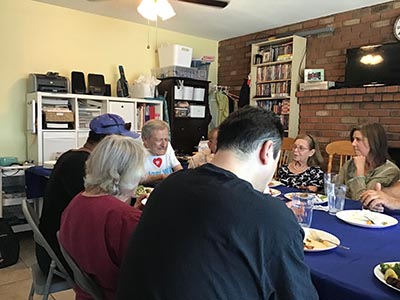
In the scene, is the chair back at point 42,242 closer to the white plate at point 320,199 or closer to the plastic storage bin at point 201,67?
the white plate at point 320,199

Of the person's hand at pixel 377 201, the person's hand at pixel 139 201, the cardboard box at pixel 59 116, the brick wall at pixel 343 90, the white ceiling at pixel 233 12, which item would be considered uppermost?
the white ceiling at pixel 233 12

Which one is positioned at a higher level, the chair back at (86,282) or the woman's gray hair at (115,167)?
the woman's gray hair at (115,167)

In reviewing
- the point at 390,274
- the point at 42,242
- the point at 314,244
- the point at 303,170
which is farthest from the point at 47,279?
the point at 303,170

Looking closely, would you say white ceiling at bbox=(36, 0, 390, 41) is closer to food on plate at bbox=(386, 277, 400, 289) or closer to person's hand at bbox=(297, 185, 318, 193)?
person's hand at bbox=(297, 185, 318, 193)

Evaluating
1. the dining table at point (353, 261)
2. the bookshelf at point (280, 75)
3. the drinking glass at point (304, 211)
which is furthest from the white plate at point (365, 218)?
the bookshelf at point (280, 75)

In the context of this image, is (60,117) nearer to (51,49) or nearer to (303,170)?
(51,49)

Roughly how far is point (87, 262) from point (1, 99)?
3183mm

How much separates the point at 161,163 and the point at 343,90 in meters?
2.25

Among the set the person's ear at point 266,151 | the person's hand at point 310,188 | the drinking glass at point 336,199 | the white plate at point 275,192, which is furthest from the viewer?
the person's hand at point 310,188

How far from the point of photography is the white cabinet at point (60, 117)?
362 centimetres

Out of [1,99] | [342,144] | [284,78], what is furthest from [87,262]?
[284,78]

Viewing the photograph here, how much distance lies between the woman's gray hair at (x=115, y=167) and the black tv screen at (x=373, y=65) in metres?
3.18

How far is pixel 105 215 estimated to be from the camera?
1.22m

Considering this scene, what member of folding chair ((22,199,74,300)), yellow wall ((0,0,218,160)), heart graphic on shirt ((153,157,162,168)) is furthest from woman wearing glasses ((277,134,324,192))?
yellow wall ((0,0,218,160))
